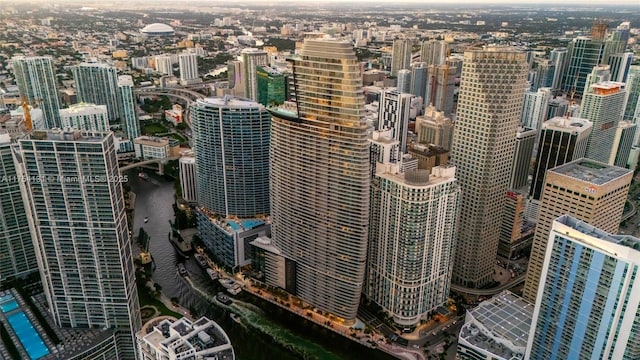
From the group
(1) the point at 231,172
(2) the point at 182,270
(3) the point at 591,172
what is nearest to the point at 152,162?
(1) the point at 231,172

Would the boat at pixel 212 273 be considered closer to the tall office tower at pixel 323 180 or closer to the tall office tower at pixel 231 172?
the tall office tower at pixel 231 172

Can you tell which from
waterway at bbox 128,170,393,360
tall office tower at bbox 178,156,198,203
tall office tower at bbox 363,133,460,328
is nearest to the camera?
tall office tower at bbox 363,133,460,328

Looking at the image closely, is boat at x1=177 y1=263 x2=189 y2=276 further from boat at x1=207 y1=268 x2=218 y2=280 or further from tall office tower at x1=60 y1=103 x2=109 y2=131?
tall office tower at x1=60 y1=103 x2=109 y2=131

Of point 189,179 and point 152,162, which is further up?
point 189,179

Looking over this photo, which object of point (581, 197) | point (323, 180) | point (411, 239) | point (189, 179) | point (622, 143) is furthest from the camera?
point (622, 143)

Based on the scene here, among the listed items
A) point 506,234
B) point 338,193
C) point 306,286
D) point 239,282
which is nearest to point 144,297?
point 239,282

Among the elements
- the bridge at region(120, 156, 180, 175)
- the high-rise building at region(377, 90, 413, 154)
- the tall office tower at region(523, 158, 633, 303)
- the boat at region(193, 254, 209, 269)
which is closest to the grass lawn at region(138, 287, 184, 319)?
the boat at region(193, 254, 209, 269)

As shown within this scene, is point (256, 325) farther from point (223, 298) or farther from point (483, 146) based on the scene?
point (483, 146)
